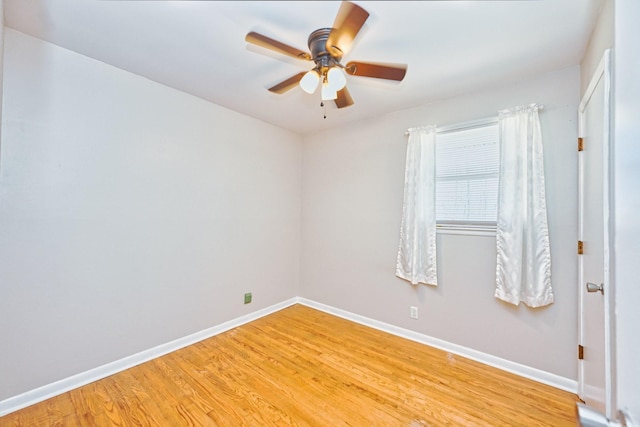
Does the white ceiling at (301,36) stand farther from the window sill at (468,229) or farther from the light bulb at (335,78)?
the window sill at (468,229)

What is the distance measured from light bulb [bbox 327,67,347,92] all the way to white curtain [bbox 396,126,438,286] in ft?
4.55

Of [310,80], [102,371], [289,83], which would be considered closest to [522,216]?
[310,80]

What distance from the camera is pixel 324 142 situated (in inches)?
141

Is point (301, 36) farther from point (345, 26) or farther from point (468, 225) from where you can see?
Result: point (468, 225)

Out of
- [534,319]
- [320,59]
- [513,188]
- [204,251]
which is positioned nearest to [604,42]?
[513,188]

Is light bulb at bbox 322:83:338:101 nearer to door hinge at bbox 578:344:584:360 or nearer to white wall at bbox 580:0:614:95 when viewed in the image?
white wall at bbox 580:0:614:95

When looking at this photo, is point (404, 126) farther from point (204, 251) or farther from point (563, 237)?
point (204, 251)

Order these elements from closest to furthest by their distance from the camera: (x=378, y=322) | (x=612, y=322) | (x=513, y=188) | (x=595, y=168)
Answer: (x=612, y=322) < (x=595, y=168) < (x=513, y=188) < (x=378, y=322)

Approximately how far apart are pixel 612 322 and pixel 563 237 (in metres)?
1.00

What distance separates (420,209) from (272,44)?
194cm

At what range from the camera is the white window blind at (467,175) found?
237 centimetres

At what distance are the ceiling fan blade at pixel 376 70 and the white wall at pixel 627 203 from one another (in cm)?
97

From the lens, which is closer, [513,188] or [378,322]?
[513,188]

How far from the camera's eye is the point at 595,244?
156 centimetres
